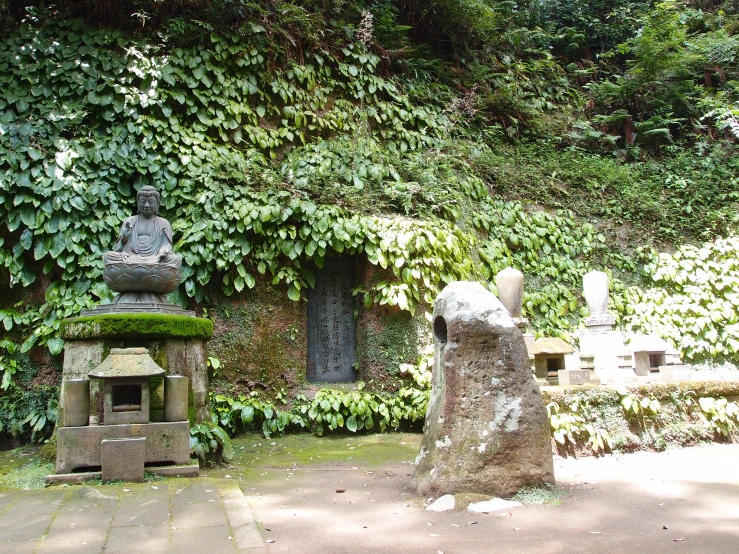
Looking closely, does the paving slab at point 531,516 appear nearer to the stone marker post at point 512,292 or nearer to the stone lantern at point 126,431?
the stone lantern at point 126,431

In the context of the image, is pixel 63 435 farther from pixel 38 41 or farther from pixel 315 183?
pixel 38 41

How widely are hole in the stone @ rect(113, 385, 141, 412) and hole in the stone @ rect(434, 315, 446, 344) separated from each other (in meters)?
2.76

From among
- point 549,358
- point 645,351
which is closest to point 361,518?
point 549,358

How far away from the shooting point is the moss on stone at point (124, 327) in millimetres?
5387

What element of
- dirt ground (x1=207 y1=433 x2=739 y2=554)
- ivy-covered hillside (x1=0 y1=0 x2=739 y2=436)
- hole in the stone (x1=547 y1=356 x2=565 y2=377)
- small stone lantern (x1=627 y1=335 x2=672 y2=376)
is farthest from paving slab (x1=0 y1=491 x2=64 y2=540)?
small stone lantern (x1=627 y1=335 x2=672 y2=376)

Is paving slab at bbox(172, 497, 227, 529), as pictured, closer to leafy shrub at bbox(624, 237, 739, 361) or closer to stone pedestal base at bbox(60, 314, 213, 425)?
stone pedestal base at bbox(60, 314, 213, 425)

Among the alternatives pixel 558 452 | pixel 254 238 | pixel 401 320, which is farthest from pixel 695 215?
pixel 254 238

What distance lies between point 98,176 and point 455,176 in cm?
577

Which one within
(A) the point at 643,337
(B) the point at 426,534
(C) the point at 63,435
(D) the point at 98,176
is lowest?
(B) the point at 426,534

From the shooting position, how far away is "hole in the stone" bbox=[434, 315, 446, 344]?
466 cm

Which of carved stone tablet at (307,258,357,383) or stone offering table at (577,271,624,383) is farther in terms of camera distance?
carved stone tablet at (307,258,357,383)

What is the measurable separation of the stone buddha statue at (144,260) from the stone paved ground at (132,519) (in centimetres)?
199

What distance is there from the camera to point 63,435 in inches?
192

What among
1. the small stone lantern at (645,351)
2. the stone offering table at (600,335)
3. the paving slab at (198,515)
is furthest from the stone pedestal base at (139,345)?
the small stone lantern at (645,351)
